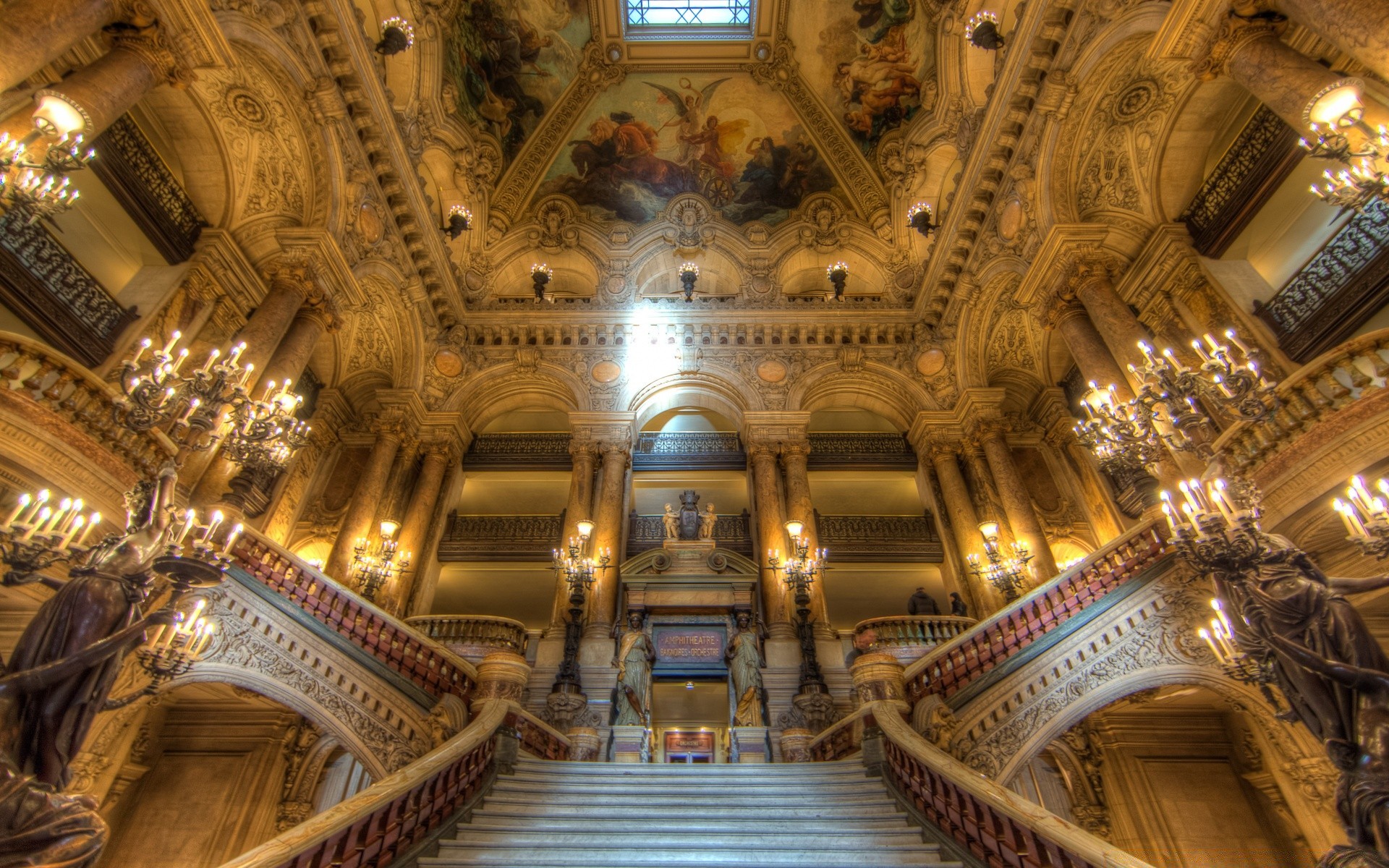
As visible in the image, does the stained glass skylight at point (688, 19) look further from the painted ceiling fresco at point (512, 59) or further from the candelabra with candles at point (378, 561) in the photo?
the candelabra with candles at point (378, 561)

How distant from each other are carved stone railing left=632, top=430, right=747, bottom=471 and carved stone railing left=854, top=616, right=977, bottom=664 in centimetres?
553

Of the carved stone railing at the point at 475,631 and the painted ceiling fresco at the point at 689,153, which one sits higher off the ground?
the painted ceiling fresco at the point at 689,153

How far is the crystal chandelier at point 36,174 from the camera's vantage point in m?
5.36

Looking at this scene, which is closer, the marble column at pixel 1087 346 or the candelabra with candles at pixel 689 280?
the marble column at pixel 1087 346

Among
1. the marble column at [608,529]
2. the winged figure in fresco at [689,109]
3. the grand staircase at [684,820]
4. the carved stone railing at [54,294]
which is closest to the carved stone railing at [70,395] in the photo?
the carved stone railing at [54,294]

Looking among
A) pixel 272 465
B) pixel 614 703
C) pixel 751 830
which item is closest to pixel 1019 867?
→ pixel 751 830

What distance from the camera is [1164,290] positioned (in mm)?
11008

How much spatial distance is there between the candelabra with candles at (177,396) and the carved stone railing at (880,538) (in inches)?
450

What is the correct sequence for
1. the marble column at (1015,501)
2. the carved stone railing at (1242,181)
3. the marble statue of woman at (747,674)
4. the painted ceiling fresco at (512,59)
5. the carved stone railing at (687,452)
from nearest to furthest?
1. the carved stone railing at (1242,181)
2. the marble statue of woman at (747,674)
3. the marble column at (1015,501)
4. the painted ceiling fresco at (512,59)
5. the carved stone railing at (687,452)

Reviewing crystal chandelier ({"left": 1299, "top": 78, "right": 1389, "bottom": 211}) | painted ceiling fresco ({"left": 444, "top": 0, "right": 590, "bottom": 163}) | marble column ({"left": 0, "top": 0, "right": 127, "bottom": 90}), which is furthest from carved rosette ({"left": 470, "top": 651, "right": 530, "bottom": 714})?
painted ceiling fresco ({"left": 444, "top": 0, "right": 590, "bottom": 163})

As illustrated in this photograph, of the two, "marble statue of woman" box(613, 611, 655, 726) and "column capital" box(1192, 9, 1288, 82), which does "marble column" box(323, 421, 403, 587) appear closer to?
"marble statue of woman" box(613, 611, 655, 726)

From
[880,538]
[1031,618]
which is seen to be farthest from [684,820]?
[880,538]

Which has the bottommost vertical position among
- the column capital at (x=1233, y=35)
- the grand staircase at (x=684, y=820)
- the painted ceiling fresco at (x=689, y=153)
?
the grand staircase at (x=684, y=820)

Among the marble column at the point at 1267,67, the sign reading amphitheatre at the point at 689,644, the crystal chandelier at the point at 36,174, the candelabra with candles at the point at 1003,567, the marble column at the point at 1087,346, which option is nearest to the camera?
the crystal chandelier at the point at 36,174
